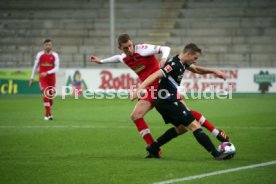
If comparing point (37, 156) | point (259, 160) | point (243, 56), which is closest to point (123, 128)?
point (37, 156)

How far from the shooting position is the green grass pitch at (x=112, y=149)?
924 centimetres

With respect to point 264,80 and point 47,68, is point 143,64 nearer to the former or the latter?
point 47,68

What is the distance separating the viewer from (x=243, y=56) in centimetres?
3588

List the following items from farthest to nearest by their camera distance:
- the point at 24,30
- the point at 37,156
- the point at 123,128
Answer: the point at 24,30 < the point at 123,128 < the point at 37,156

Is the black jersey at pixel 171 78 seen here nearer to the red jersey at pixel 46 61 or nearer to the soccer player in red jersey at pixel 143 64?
the soccer player in red jersey at pixel 143 64

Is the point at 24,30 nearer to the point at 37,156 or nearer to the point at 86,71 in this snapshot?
the point at 86,71

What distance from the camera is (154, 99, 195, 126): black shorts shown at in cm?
1065

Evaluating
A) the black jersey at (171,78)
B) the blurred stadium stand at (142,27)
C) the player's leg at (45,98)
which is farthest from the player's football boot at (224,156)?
the blurred stadium stand at (142,27)

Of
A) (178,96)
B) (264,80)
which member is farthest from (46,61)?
(264,80)

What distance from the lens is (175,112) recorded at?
1070 centimetres

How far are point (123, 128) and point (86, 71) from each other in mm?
14723

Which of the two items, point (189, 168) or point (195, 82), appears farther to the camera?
point (195, 82)

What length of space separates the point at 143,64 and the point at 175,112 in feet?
5.16

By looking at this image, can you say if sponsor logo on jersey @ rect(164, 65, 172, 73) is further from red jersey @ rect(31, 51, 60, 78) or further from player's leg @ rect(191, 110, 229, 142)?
red jersey @ rect(31, 51, 60, 78)
